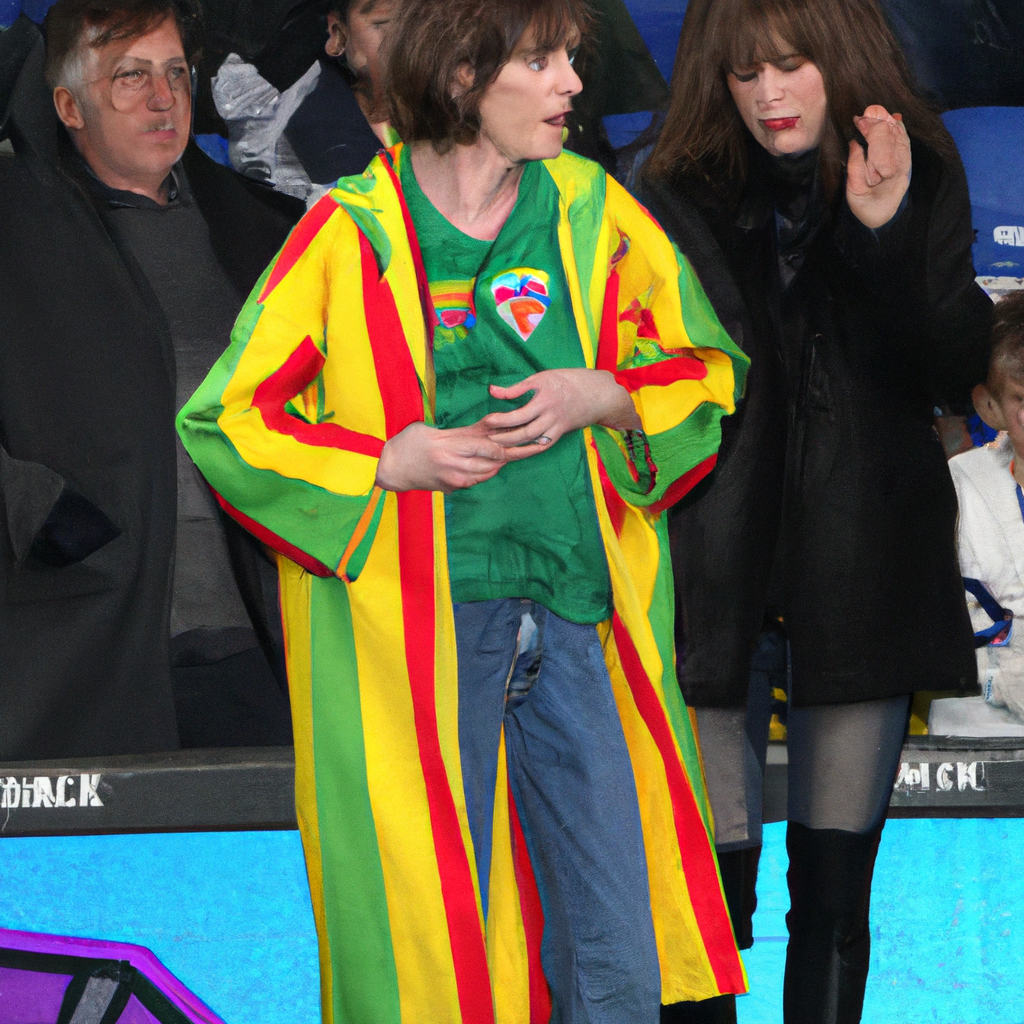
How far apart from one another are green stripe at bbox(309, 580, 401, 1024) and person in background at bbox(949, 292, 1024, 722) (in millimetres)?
1103

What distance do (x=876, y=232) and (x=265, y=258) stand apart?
1015mm

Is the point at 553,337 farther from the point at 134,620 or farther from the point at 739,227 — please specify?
the point at 134,620

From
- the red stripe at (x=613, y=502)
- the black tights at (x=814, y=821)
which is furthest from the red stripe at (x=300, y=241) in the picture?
the black tights at (x=814, y=821)

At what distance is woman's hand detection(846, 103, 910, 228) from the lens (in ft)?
7.11

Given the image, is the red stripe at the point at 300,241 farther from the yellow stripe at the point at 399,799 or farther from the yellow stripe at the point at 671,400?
the yellow stripe at the point at 671,400

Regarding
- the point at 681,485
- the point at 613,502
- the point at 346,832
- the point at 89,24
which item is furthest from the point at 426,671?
the point at 89,24

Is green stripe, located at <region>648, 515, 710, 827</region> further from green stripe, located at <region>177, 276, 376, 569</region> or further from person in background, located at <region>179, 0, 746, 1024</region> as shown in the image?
green stripe, located at <region>177, 276, 376, 569</region>

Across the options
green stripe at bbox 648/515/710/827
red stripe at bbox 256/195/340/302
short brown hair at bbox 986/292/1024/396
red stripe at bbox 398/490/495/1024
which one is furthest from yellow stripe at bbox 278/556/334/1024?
short brown hair at bbox 986/292/1024/396

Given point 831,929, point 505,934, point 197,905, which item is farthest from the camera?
point 197,905

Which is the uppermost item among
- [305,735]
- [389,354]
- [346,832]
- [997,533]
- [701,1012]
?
[389,354]

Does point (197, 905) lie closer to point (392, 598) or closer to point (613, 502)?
point (392, 598)

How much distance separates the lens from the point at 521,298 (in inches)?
68.8

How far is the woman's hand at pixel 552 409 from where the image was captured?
1.66 m

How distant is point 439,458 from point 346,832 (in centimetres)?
52
